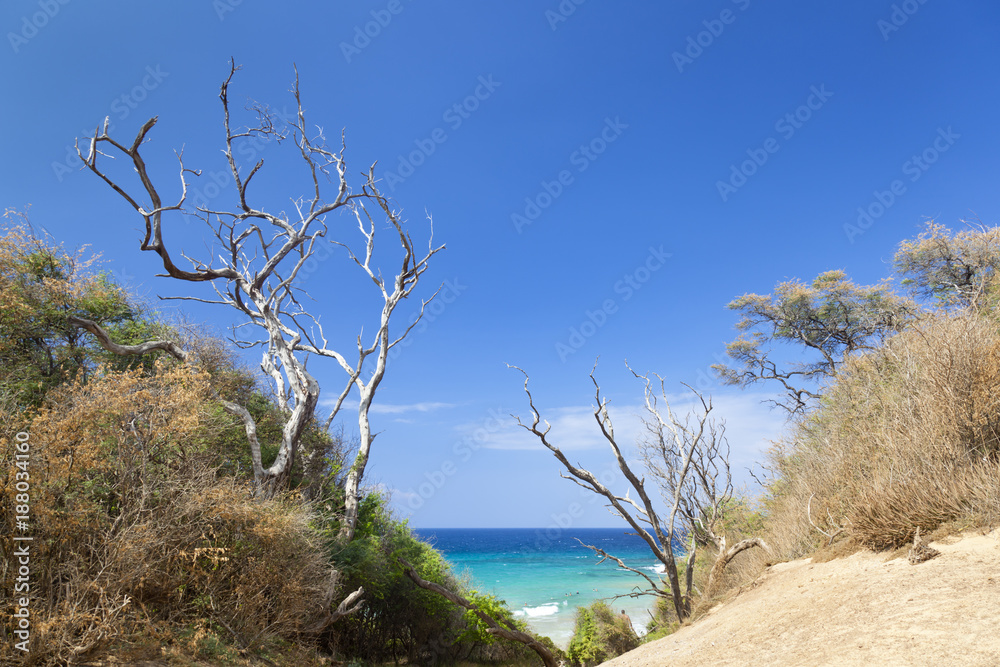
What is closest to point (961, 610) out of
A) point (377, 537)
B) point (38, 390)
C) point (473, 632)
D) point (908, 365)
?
point (908, 365)

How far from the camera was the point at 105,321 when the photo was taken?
39.8 feet

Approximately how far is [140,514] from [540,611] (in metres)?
28.2

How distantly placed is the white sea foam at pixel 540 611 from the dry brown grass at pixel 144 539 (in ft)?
74.0

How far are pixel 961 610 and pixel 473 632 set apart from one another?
42.5 feet

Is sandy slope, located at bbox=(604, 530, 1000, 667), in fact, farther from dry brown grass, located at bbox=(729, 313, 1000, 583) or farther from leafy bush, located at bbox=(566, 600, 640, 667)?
leafy bush, located at bbox=(566, 600, 640, 667)

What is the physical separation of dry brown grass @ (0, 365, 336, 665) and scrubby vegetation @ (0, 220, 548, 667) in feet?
0.07

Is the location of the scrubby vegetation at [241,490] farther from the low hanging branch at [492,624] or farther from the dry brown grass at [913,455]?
the low hanging branch at [492,624]

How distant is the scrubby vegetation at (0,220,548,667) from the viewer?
233 inches

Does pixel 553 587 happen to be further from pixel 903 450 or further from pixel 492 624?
pixel 903 450

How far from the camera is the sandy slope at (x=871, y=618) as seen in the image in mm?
3623

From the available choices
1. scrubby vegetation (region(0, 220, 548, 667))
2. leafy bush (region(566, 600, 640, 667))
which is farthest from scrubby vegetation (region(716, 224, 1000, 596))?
scrubby vegetation (region(0, 220, 548, 667))

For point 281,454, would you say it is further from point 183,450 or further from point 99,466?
point 99,466

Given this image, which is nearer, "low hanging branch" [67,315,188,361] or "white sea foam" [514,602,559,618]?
"low hanging branch" [67,315,188,361]

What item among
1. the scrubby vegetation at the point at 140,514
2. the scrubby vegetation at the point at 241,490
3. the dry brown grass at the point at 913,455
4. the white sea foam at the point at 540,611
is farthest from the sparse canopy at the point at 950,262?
the white sea foam at the point at 540,611
